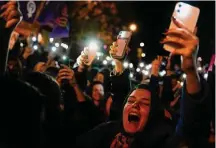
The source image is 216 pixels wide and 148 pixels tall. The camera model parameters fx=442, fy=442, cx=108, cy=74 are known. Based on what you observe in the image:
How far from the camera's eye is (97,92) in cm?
688

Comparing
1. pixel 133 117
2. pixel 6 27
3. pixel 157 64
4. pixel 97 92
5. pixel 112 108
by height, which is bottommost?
pixel 97 92

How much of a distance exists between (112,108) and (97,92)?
2.59 meters

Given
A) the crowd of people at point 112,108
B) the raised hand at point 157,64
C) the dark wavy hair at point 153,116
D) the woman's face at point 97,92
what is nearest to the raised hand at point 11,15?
the crowd of people at point 112,108

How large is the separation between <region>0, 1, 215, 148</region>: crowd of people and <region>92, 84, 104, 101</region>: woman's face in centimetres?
197

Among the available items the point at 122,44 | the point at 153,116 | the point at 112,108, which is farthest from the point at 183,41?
the point at 112,108

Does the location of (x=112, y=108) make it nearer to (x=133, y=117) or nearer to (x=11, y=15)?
(x=133, y=117)

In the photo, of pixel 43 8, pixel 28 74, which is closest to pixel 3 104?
pixel 28 74

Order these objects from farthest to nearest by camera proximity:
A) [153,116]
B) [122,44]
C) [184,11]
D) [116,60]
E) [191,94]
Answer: [116,60]
[122,44]
[153,116]
[184,11]
[191,94]

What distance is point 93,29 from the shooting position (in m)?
16.1

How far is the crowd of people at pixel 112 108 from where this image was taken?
9.64ft

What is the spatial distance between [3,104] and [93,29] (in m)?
13.2

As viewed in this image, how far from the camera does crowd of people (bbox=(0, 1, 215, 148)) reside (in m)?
2.94

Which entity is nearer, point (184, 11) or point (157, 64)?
point (184, 11)

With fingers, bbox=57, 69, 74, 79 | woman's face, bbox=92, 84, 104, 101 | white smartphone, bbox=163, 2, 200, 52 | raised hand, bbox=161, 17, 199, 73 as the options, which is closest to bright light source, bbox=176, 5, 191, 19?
white smartphone, bbox=163, 2, 200, 52
